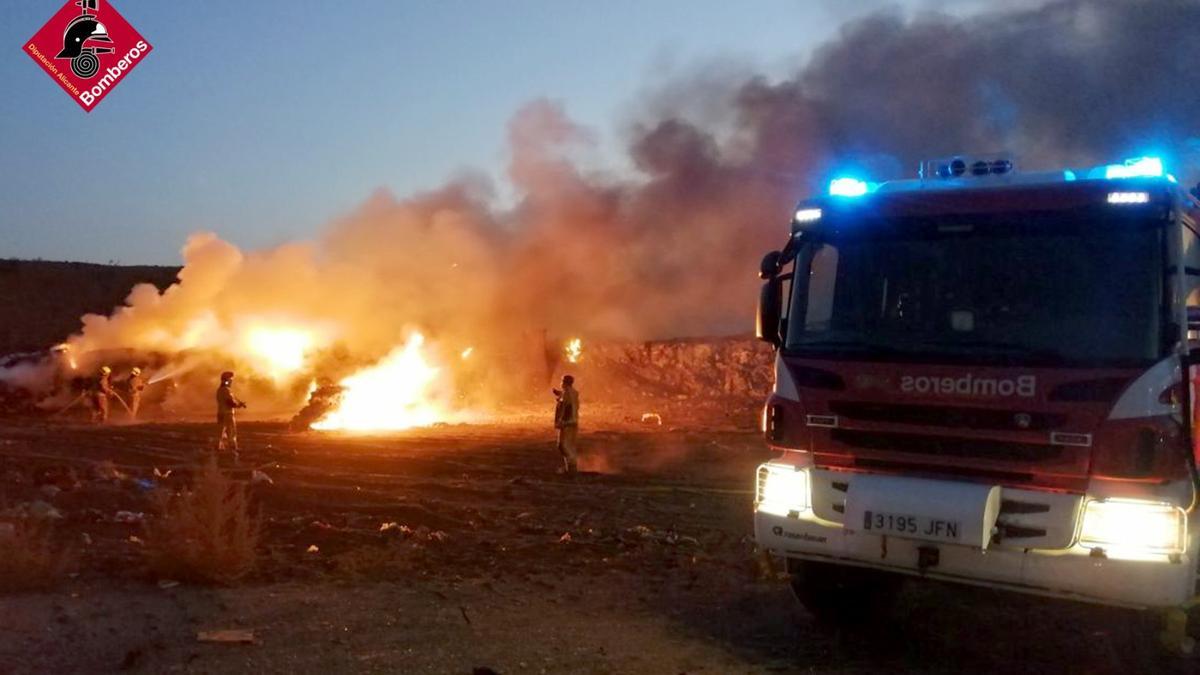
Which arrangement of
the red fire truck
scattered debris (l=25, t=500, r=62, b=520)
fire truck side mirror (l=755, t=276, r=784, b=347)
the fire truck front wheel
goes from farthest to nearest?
scattered debris (l=25, t=500, r=62, b=520), the fire truck front wheel, fire truck side mirror (l=755, t=276, r=784, b=347), the red fire truck

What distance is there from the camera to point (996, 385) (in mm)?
5262

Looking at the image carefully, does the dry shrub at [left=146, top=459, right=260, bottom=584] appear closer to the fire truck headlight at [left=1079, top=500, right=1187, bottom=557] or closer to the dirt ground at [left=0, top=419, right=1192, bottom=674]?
the dirt ground at [left=0, top=419, right=1192, bottom=674]

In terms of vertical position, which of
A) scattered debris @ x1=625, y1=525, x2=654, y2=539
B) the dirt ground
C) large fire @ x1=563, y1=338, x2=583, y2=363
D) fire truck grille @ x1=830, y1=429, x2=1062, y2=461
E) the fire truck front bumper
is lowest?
the dirt ground

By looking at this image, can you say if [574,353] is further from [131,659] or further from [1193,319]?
[1193,319]

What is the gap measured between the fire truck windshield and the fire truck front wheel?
1459mm

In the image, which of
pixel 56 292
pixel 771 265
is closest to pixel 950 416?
pixel 771 265

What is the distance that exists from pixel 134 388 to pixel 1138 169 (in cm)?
2331

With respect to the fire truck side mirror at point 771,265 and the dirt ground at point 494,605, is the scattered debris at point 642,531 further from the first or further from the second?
the fire truck side mirror at point 771,265

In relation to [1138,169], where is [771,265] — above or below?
below

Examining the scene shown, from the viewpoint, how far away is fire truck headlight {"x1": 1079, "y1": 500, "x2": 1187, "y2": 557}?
486 centimetres

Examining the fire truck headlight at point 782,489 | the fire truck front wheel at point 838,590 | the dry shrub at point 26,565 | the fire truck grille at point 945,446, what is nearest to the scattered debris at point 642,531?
the fire truck front wheel at point 838,590

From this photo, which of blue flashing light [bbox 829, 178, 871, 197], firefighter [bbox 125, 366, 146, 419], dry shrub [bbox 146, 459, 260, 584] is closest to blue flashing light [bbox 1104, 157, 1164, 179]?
blue flashing light [bbox 829, 178, 871, 197]

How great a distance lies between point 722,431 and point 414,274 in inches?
378

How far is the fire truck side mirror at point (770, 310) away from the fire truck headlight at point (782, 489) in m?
0.76
